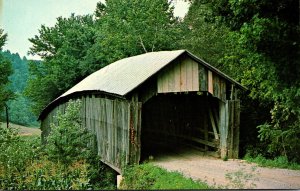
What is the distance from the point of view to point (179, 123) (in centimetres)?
1298

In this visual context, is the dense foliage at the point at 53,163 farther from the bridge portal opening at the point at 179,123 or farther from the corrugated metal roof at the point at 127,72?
the bridge portal opening at the point at 179,123

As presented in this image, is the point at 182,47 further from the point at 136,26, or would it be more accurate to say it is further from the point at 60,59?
the point at 60,59

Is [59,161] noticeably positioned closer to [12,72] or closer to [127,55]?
[12,72]

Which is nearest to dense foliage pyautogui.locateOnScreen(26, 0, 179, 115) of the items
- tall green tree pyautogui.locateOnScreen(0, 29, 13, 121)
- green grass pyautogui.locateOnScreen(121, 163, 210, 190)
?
tall green tree pyautogui.locateOnScreen(0, 29, 13, 121)

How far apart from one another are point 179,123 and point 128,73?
3.45 metres

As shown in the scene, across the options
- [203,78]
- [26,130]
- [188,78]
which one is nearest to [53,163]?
[26,130]

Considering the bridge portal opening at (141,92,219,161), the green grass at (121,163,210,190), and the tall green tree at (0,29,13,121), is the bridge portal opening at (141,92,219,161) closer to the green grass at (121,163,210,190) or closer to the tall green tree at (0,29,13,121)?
the green grass at (121,163,210,190)

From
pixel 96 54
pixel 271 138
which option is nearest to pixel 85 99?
pixel 96 54

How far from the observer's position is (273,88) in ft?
28.3

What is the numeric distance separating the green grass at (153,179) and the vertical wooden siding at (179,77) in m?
1.82

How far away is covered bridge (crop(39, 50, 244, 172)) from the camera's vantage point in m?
9.67

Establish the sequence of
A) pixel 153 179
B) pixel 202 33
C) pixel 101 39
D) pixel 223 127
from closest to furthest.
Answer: pixel 153 179, pixel 202 33, pixel 101 39, pixel 223 127

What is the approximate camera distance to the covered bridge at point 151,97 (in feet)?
31.7

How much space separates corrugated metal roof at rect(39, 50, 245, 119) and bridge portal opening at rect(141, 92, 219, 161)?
144 centimetres
